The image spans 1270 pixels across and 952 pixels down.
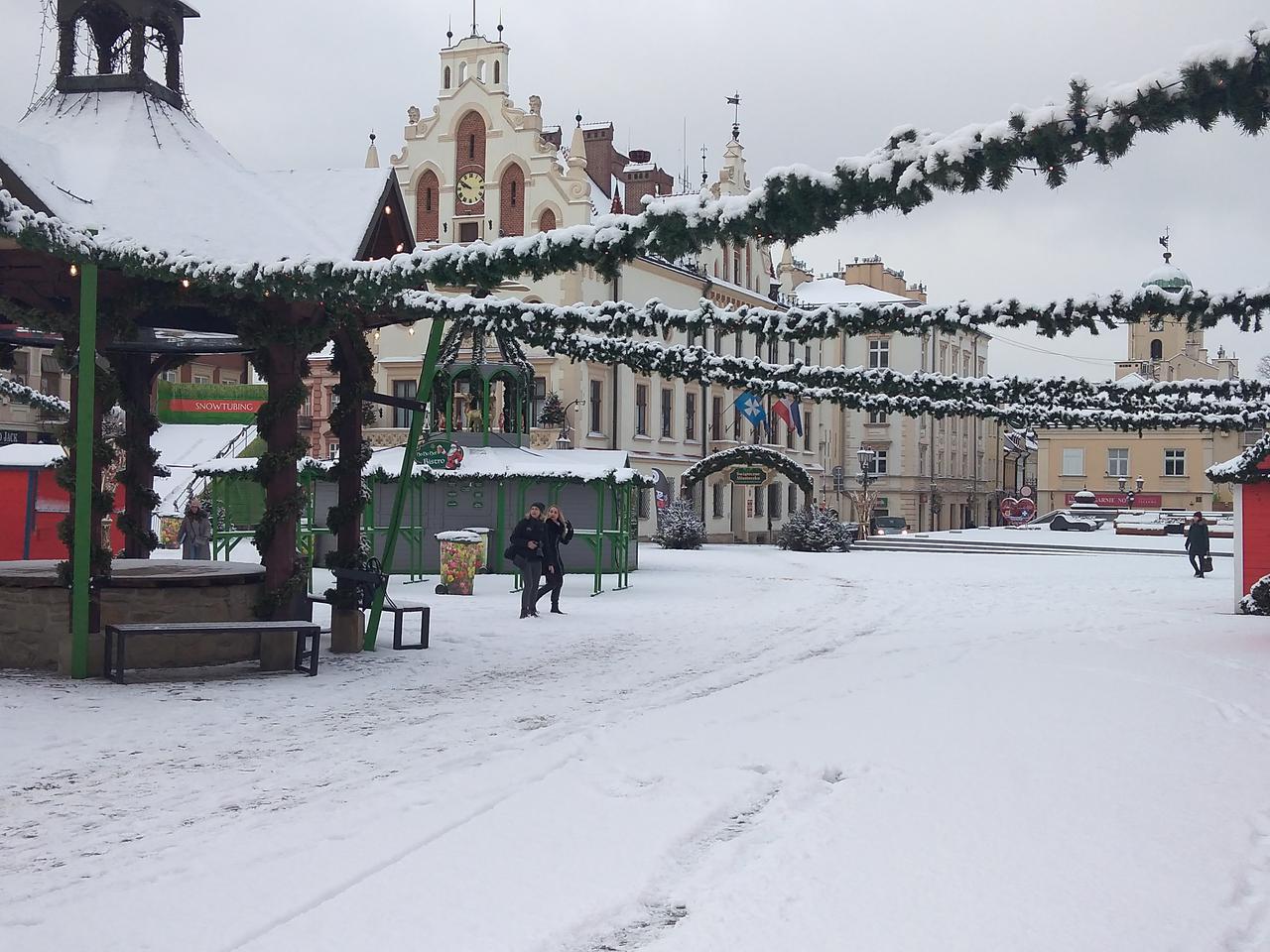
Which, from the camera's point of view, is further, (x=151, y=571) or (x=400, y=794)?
(x=151, y=571)

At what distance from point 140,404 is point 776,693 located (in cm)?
891

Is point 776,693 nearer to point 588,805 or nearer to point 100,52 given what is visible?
point 588,805

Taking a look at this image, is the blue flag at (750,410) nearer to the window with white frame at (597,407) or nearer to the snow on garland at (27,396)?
the window with white frame at (597,407)

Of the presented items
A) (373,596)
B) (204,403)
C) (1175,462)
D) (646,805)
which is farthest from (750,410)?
(1175,462)

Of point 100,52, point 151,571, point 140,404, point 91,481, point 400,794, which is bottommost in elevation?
point 400,794

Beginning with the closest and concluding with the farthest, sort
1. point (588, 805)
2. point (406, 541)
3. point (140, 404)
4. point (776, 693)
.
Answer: point (588, 805) < point (776, 693) < point (140, 404) < point (406, 541)

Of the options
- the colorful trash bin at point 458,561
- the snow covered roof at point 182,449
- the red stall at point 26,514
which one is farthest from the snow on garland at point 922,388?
the snow covered roof at point 182,449

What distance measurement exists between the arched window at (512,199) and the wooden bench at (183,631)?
31485 millimetres

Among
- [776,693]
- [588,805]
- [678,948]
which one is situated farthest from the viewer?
[776,693]

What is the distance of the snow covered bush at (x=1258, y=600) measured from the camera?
19.2m

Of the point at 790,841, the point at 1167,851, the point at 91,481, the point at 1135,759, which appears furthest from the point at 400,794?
the point at 91,481

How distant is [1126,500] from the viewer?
2687 inches

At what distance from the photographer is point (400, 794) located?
285 inches

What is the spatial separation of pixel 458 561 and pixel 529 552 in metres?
4.49
